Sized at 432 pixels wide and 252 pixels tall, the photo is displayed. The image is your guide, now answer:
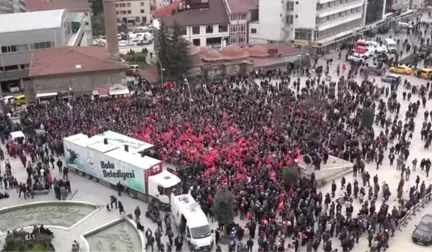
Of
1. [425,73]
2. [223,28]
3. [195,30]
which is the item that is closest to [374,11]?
[223,28]

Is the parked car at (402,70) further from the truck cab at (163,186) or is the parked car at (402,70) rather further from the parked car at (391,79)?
the truck cab at (163,186)

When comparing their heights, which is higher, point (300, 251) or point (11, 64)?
point (11, 64)

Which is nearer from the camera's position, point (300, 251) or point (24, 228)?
point (300, 251)

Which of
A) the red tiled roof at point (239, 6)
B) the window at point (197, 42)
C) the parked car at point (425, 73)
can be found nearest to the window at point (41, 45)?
the window at point (197, 42)

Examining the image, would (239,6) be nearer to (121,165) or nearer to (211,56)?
(211,56)

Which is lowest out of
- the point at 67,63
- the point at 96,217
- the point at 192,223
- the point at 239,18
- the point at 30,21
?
the point at 96,217

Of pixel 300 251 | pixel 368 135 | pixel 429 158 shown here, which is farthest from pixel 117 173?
pixel 429 158

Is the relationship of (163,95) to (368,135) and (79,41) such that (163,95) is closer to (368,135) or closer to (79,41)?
(368,135)
